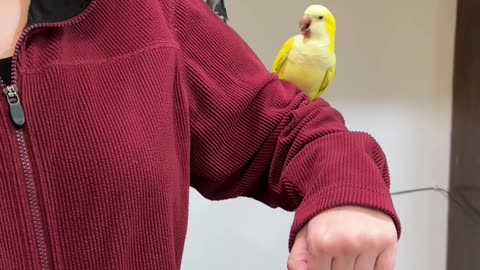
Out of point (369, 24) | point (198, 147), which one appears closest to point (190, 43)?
point (198, 147)

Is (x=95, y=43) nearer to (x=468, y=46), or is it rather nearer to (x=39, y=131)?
(x=39, y=131)

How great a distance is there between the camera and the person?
437 mm

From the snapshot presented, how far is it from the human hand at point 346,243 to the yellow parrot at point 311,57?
28 cm

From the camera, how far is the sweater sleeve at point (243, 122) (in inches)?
21.1

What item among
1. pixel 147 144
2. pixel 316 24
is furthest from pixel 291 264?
pixel 316 24

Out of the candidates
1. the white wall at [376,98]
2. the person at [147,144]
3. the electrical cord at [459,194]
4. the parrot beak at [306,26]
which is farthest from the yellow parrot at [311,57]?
the electrical cord at [459,194]

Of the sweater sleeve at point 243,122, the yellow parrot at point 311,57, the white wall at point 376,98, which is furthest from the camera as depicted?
the white wall at point 376,98

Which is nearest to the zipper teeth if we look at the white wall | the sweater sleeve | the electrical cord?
the sweater sleeve

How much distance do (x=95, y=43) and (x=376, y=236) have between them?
0.26 m

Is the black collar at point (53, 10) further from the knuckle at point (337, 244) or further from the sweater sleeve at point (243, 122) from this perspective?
the knuckle at point (337, 244)

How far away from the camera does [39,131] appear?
1.47 ft

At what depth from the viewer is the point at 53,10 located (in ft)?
1.58

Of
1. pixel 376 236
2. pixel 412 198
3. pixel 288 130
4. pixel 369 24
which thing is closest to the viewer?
pixel 376 236

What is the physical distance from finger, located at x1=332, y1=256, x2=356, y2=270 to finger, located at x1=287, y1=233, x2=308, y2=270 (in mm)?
20
